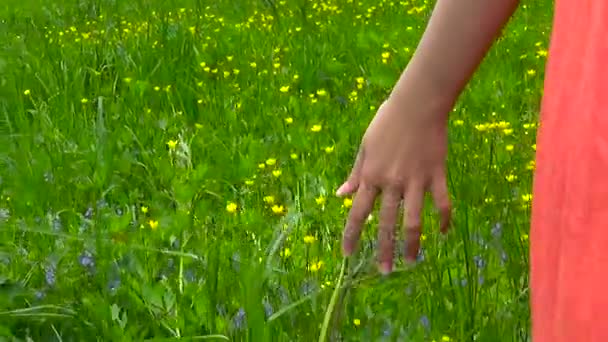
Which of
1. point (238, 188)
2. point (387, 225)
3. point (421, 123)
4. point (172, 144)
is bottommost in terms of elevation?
point (238, 188)

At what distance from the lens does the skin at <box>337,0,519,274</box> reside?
115 centimetres

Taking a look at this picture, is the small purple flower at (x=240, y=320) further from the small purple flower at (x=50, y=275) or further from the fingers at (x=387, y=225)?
the fingers at (x=387, y=225)

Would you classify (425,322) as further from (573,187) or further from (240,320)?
(573,187)

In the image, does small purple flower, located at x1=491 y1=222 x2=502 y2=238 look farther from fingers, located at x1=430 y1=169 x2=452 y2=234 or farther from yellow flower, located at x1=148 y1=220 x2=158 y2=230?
fingers, located at x1=430 y1=169 x2=452 y2=234

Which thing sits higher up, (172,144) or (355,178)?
(355,178)

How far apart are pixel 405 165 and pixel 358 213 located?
0.34 ft

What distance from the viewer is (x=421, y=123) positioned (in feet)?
4.10

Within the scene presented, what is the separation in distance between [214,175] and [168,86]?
1.08 meters

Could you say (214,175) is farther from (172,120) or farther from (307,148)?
(172,120)

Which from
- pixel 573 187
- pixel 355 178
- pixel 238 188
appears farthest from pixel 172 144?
pixel 573 187

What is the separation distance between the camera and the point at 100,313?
2.33 meters

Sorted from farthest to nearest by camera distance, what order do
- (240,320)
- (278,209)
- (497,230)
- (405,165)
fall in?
(278,209)
(497,230)
(240,320)
(405,165)

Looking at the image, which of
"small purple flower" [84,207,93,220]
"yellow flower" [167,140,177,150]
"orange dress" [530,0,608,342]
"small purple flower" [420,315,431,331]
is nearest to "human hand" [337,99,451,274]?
"orange dress" [530,0,608,342]

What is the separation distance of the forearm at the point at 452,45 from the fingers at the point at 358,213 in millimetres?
126
